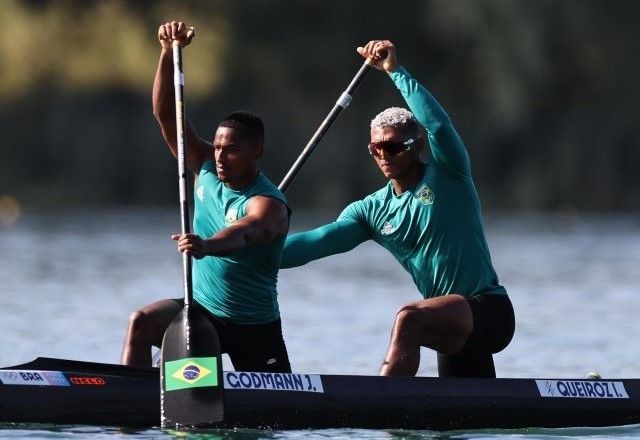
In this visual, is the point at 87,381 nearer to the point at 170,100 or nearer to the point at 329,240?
the point at 329,240

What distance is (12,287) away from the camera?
2328 centimetres

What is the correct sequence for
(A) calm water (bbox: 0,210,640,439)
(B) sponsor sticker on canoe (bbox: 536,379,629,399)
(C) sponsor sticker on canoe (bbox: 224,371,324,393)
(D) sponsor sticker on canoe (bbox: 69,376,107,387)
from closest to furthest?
(D) sponsor sticker on canoe (bbox: 69,376,107,387) < (C) sponsor sticker on canoe (bbox: 224,371,324,393) < (B) sponsor sticker on canoe (bbox: 536,379,629,399) < (A) calm water (bbox: 0,210,640,439)

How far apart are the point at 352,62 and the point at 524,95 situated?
511 cm

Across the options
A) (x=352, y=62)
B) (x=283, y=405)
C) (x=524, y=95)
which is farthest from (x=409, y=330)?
(x=352, y=62)

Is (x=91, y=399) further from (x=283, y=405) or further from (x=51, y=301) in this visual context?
(x=51, y=301)

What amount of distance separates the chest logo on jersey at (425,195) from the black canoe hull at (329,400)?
3.43 ft

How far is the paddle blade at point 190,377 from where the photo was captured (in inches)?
395

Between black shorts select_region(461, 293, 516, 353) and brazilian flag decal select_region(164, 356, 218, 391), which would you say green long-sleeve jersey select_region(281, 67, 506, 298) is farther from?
brazilian flag decal select_region(164, 356, 218, 391)

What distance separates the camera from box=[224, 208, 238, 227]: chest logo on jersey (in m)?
10.3

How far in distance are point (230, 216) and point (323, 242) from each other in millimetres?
784

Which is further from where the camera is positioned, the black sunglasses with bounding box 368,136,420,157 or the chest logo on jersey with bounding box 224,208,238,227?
the black sunglasses with bounding box 368,136,420,157

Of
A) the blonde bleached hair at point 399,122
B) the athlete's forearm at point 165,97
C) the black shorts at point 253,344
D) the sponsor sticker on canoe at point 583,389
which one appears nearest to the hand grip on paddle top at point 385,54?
the blonde bleached hair at point 399,122

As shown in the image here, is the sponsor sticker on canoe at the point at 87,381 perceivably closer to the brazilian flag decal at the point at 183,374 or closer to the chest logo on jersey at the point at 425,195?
the brazilian flag decal at the point at 183,374

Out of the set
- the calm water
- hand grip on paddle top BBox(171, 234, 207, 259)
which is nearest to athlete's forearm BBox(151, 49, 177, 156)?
hand grip on paddle top BBox(171, 234, 207, 259)
